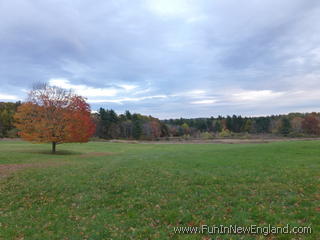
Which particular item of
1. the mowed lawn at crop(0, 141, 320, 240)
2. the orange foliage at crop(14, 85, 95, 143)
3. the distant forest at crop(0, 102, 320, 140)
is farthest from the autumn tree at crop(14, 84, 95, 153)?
the distant forest at crop(0, 102, 320, 140)

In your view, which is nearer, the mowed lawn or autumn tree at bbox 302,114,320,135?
the mowed lawn

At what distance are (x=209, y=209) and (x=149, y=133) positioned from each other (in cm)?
9182

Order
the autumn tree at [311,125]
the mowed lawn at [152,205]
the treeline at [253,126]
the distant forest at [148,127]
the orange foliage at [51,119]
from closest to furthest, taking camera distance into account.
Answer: the mowed lawn at [152,205] → the orange foliage at [51,119] → the distant forest at [148,127] → the autumn tree at [311,125] → the treeline at [253,126]

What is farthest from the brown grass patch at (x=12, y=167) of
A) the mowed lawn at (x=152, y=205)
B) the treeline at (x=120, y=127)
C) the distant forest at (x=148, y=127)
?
the treeline at (x=120, y=127)

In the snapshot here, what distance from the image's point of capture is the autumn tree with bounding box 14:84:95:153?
29475mm

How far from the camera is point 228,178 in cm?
1175

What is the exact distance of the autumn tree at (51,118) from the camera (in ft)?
96.7

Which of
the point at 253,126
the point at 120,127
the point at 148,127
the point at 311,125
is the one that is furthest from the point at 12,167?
the point at 253,126

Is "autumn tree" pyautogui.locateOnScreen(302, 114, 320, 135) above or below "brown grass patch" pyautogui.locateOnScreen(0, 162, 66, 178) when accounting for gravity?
above

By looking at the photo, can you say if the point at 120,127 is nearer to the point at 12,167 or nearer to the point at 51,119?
the point at 51,119

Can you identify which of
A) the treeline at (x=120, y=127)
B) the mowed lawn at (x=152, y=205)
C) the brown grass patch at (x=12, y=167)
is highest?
the treeline at (x=120, y=127)

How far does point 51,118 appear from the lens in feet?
98.9

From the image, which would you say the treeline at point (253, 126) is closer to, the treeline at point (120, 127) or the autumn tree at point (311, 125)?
the autumn tree at point (311, 125)

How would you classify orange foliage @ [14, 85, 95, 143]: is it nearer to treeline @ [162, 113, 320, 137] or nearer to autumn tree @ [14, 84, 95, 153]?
autumn tree @ [14, 84, 95, 153]
